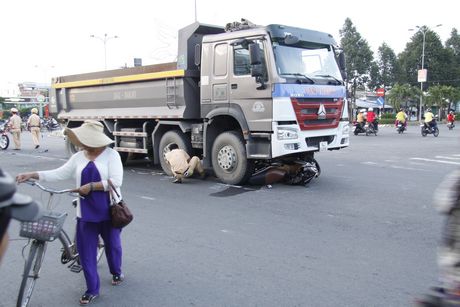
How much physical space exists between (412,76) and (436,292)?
63.4 meters

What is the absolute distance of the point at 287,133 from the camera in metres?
8.16

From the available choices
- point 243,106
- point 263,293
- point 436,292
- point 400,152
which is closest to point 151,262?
point 263,293

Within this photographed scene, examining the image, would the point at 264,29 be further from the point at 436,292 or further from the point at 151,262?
the point at 436,292

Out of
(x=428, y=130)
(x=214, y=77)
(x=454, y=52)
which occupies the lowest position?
(x=428, y=130)

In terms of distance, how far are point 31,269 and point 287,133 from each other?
18.1 ft

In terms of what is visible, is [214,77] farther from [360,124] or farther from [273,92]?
[360,124]

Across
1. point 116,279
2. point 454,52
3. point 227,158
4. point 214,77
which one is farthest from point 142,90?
point 454,52

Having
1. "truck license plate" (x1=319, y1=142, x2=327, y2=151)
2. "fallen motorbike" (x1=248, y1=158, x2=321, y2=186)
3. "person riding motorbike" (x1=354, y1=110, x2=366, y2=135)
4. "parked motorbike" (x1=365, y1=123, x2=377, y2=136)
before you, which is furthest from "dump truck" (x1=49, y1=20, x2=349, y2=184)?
"person riding motorbike" (x1=354, y1=110, x2=366, y2=135)

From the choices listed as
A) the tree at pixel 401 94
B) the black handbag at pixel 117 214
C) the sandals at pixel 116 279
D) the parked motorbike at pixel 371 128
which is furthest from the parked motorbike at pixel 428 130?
the tree at pixel 401 94

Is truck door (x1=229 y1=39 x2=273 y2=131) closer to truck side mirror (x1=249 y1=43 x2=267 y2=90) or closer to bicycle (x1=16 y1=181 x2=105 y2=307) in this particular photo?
truck side mirror (x1=249 y1=43 x2=267 y2=90)

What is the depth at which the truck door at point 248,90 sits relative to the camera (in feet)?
26.6

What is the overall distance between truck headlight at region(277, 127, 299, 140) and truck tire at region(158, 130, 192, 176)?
2524mm

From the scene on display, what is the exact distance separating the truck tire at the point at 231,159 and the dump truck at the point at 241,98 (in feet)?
0.06

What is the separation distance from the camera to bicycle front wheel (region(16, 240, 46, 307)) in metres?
3.39
